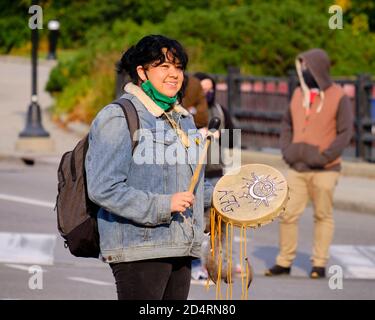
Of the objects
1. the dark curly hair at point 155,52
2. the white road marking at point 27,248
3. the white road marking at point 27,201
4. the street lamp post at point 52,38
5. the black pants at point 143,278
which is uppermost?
the street lamp post at point 52,38

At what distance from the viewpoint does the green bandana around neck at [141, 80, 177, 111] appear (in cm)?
595

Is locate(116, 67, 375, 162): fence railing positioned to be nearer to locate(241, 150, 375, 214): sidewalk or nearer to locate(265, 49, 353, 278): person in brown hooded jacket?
locate(241, 150, 375, 214): sidewalk

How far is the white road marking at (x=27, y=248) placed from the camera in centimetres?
1192

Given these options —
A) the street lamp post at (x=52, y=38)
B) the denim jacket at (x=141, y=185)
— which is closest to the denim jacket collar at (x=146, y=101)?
the denim jacket at (x=141, y=185)

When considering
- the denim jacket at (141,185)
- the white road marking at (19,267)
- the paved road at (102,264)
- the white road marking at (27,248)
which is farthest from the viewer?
the white road marking at (27,248)

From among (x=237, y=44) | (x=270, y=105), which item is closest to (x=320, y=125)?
(x=270, y=105)

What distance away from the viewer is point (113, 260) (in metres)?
5.84

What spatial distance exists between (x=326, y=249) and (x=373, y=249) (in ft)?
6.14

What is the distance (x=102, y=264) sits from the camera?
11836 mm

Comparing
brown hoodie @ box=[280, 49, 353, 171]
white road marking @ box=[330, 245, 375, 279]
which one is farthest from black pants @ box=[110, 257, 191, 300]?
white road marking @ box=[330, 245, 375, 279]

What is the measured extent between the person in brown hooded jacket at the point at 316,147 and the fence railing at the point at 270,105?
7520mm

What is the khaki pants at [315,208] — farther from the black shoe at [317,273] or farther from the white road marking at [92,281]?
the white road marking at [92,281]

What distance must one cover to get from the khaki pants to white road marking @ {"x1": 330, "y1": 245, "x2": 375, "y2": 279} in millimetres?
388
